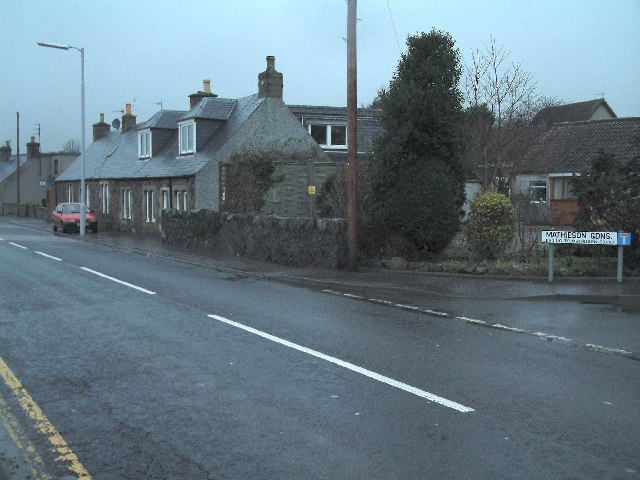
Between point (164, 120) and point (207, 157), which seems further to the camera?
point (164, 120)

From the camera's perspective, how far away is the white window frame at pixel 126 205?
40875mm

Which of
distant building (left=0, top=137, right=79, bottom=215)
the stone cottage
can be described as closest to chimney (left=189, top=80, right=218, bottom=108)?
the stone cottage

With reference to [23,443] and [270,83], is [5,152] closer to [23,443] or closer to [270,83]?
[270,83]

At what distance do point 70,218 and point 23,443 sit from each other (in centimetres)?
3652

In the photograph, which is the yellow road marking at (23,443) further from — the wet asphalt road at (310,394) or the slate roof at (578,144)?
the slate roof at (578,144)

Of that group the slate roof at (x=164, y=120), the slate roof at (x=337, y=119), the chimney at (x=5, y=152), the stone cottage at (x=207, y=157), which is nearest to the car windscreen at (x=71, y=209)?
the stone cottage at (x=207, y=157)

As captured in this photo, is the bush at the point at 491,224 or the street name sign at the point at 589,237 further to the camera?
the bush at the point at 491,224

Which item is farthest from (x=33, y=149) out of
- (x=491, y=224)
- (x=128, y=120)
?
(x=491, y=224)

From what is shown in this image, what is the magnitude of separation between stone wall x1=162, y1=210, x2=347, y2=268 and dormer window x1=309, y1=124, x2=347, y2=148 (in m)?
12.4

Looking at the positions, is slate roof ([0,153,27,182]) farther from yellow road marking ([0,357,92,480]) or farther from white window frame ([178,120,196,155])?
yellow road marking ([0,357,92,480])

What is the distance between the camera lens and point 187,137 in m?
35.6

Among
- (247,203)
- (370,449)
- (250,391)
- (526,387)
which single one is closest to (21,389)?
(250,391)

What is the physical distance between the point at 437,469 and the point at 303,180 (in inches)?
970

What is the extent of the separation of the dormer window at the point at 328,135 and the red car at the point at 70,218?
13.8 meters
